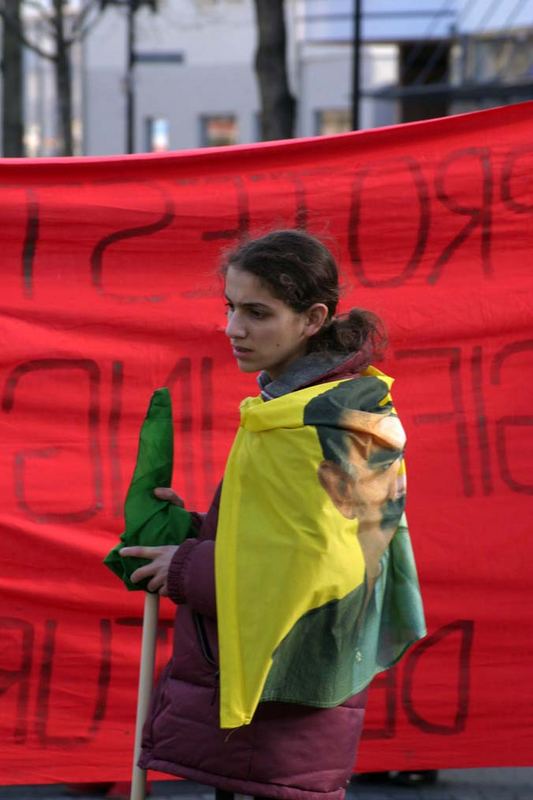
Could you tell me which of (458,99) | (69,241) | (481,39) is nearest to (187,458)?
(69,241)

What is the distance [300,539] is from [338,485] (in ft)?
0.36

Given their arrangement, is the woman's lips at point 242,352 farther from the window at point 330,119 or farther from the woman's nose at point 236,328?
the window at point 330,119

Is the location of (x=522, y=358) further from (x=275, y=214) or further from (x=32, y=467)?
(x=32, y=467)

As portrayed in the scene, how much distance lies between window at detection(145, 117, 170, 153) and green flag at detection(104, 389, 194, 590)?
3446 centimetres

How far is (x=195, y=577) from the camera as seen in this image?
254 cm

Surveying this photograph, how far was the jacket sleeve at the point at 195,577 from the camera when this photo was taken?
8.30ft

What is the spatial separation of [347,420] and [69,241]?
4.85 feet

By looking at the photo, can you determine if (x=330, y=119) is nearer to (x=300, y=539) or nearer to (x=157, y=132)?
(x=157, y=132)

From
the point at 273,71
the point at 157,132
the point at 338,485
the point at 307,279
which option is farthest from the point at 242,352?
the point at 157,132

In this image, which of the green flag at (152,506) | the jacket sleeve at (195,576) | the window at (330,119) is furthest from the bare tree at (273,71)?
the window at (330,119)

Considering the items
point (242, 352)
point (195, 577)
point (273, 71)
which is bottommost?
point (195, 577)

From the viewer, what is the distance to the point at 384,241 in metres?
3.82

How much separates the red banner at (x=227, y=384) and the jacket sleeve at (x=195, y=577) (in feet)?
3.88

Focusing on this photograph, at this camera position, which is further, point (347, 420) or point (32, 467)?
point (32, 467)
